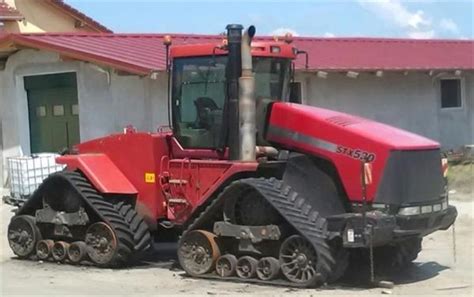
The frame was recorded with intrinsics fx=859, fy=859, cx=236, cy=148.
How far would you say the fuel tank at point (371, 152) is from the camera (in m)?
9.07

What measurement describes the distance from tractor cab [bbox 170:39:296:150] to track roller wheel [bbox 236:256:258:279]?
57.0 inches

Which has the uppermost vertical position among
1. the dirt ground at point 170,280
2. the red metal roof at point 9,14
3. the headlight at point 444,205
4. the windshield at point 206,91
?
the red metal roof at point 9,14

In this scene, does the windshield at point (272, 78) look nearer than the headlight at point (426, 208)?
No

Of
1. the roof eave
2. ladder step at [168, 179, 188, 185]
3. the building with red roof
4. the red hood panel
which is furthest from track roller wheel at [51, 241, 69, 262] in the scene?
the roof eave

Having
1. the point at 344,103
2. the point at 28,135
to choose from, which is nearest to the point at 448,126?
the point at 344,103

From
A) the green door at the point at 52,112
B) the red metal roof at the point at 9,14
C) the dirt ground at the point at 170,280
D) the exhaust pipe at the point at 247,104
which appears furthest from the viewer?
the red metal roof at the point at 9,14

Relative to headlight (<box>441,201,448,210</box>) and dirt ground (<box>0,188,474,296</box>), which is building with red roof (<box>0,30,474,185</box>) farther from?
headlight (<box>441,201,448,210</box>)

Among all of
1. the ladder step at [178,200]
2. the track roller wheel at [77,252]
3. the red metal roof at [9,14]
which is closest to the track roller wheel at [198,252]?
the ladder step at [178,200]

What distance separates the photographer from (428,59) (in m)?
24.6

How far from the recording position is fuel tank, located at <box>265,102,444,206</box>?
9070 mm

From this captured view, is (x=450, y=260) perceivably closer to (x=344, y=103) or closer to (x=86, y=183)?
(x=86, y=183)

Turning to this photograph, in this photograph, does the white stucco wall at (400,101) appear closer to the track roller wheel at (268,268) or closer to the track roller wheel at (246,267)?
the track roller wheel at (246,267)

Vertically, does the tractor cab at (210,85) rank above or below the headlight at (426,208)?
above

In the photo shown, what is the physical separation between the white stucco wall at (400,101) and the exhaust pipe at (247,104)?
36.0ft
